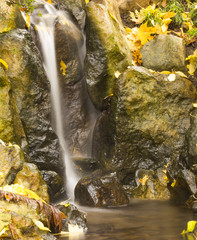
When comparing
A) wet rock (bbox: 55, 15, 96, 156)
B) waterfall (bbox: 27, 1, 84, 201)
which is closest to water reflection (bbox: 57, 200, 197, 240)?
waterfall (bbox: 27, 1, 84, 201)

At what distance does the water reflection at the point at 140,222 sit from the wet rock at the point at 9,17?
403cm

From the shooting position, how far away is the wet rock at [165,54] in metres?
8.19

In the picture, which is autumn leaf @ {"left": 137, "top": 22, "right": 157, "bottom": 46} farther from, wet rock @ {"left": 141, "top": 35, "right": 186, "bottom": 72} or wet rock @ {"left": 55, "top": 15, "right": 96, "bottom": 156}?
wet rock @ {"left": 55, "top": 15, "right": 96, "bottom": 156}

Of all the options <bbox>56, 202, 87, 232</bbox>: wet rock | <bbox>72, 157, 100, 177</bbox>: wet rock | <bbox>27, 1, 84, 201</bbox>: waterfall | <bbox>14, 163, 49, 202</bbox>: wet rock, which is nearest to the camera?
<bbox>56, 202, 87, 232</bbox>: wet rock

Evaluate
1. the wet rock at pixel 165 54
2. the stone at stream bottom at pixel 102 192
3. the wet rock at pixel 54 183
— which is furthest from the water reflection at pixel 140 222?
the wet rock at pixel 165 54

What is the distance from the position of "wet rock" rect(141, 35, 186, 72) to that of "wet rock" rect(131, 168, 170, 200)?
2.63 metres

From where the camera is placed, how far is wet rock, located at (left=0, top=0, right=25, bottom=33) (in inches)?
265

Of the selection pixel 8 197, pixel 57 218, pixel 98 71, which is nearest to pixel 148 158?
pixel 98 71

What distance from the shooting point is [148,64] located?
841cm

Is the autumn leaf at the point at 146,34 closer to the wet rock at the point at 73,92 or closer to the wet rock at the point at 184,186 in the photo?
the wet rock at the point at 73,92

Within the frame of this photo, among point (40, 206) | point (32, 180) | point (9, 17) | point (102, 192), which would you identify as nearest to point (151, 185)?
point (102, 192)

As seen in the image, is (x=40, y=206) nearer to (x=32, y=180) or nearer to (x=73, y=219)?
(x=73, y=219)

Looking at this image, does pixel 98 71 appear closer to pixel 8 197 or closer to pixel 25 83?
pixel 25 83

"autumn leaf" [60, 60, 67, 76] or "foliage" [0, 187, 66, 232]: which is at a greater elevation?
"autumn leaf" [60, 60, 67, 76]
